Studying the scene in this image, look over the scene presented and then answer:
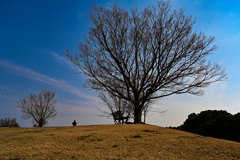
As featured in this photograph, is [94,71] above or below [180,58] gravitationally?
below

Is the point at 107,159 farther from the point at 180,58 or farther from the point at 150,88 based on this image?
the point at 180,58

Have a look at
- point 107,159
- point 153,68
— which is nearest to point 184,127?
point 153,68

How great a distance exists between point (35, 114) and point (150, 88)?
24248 mm

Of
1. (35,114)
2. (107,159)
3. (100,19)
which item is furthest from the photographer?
(35,114)

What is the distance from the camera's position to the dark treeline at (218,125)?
912cm

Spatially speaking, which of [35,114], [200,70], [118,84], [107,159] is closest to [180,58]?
[200,70]

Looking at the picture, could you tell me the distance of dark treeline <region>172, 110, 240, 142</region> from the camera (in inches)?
359

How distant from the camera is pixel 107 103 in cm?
2286

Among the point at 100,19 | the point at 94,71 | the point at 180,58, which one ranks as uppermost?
the point at 100,19

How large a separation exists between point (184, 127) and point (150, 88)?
4.99 meters

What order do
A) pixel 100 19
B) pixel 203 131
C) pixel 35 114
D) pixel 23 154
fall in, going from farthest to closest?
pixel 35 114 < pixel 100 19 < pixel 203 131 < pixel 23 154

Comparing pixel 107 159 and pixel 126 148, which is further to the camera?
pixel 126 148

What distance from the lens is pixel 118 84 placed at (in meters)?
13.9

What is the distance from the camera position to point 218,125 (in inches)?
414
